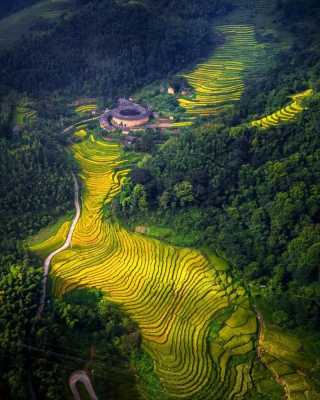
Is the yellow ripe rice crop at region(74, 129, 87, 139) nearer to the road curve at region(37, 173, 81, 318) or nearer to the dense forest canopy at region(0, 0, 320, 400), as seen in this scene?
the dense forest canopy at region(0, 0, 320, 400)

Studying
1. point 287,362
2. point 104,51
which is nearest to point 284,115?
point 287,362

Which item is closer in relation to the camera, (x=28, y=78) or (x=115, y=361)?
(x=115, y=361)

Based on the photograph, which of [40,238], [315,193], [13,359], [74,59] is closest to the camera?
[13,359]

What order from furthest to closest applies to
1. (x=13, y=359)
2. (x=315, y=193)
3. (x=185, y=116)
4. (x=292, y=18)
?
(x=292, y=18), (x=185, y=116), (x=315, y=193), (x=13, y=359)

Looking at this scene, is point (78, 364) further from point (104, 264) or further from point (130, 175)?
point (130, 175)

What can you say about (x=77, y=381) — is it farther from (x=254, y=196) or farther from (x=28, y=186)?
(x=254, y=196)

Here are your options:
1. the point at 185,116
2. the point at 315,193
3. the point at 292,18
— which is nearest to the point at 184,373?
the point at 315,193
